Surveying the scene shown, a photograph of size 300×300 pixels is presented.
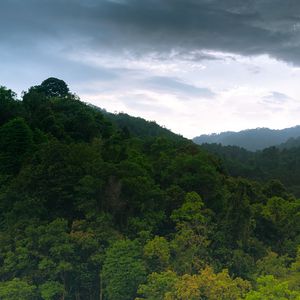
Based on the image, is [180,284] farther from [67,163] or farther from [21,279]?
[67,163]

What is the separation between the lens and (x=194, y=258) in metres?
21.6

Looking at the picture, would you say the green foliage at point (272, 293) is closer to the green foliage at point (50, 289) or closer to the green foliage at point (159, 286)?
the green foliage at point (159, 286)

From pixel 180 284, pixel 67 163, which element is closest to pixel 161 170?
pixel 67 163

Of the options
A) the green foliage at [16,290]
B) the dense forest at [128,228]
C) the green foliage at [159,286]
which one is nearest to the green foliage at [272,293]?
the dense forest at [128,228]

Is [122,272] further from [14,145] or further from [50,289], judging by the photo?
[14,145]

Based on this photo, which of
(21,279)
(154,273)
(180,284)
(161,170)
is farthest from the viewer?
(161,170)

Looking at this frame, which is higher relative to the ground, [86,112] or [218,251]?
[86,112]

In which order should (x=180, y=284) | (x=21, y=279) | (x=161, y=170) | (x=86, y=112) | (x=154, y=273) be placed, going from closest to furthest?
(x=180, y=284) < (x=154, y=273) < (x=21, y=279) < (x=161, y=170) < (x=86, y=112)

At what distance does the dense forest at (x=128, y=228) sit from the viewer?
20.3 m

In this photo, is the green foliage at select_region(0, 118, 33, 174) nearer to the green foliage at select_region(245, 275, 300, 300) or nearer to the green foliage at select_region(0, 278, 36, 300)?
the green foliage at select_region(0, 278, 36, 300)

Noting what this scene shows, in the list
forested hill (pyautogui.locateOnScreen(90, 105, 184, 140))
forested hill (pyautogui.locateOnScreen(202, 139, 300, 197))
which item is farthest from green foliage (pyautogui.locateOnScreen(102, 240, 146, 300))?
forested hill (pyautogui.locateOnScreen(90, 105, 184, 140))

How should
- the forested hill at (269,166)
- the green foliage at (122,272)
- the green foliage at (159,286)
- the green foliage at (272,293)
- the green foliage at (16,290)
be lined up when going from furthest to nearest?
the forested hill at (269,166)
the green foliage at (122,272)
the green foliage at (16,290)
the green foliage at (159,286)
the green foliage at (272,293)

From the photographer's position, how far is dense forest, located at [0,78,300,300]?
20.3m

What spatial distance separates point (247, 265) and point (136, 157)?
851 centimetres
